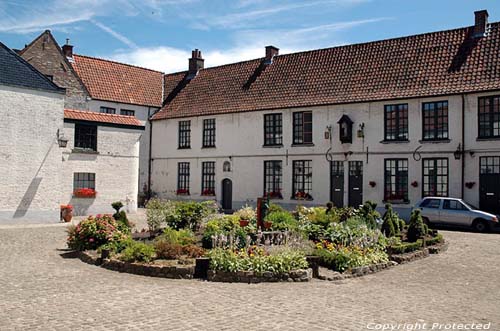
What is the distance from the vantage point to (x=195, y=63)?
37.4m

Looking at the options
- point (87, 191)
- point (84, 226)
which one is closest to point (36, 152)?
point (87, 191)

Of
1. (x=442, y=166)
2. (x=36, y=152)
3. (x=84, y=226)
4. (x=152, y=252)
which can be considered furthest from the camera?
(x=442, y=166)

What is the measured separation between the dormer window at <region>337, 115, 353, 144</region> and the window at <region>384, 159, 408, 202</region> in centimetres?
235

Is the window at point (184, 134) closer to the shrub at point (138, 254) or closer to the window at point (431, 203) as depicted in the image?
the window at point (431, 203)

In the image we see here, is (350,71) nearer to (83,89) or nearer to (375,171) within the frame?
(375,171)

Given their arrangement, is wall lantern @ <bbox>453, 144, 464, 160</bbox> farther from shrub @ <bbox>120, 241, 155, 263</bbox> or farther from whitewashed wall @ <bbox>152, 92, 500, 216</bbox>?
shrub @ <bbox>120, 241, 155, 263</bbox>

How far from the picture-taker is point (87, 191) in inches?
1027

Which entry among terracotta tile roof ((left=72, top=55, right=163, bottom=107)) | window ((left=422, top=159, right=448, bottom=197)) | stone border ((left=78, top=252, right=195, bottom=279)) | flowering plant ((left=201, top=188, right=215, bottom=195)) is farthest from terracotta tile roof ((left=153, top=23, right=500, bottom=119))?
stone border ((left=78, top=252, right=195, bottom=279))

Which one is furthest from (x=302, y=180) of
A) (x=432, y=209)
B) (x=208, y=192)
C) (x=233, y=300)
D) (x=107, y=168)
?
(x=233, y=300)

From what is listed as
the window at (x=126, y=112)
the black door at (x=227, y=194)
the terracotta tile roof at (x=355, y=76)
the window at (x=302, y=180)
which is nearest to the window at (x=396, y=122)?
the terracotta tile roof at (x=355, y=76)

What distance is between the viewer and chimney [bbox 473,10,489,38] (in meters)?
25.2

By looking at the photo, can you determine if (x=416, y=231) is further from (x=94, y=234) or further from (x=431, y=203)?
(x=94, y=234)

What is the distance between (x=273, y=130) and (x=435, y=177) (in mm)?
9912

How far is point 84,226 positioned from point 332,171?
16.1m
